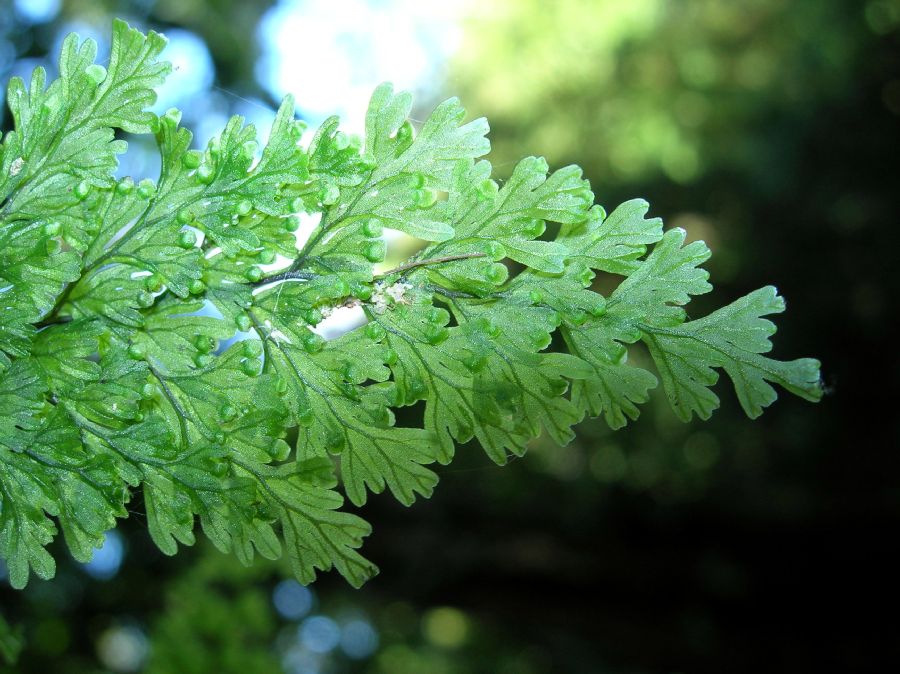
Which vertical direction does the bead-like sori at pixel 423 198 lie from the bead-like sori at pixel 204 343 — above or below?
above

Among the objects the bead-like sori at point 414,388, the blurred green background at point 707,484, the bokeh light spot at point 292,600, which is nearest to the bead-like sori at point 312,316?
the bead-like sori at point 414,388

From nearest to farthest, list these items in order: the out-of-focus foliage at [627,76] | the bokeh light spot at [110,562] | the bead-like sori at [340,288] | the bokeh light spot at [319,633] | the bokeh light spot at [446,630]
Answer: the bead-like sori at [340,288] < the bokeh light spot at [110,562] < the bokeh light spot at [319,633] < the out-of-focus foliage at [627,76] < the bokeh light spot at [446,630]

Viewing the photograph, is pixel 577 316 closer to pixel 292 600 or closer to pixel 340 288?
pixel 340 288

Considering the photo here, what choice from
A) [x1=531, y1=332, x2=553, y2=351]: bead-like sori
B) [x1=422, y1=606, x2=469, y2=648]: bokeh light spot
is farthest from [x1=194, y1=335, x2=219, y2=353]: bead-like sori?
[x1=422, y1=606, x2=469, y2=648]: bokeh light spot

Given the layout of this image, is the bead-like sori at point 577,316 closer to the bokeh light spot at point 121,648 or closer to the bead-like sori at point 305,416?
the bead-like sori at point 305,416

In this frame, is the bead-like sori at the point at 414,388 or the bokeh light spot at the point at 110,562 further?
the bokeh light spot at the point at 110,562

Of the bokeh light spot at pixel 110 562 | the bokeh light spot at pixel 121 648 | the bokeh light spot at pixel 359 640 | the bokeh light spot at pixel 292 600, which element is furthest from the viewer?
the bokeh light spot at pixel 359 640

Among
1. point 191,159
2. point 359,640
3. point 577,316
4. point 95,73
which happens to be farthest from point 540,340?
point 359,640

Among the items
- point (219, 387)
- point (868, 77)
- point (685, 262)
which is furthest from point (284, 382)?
point (868, 77)
